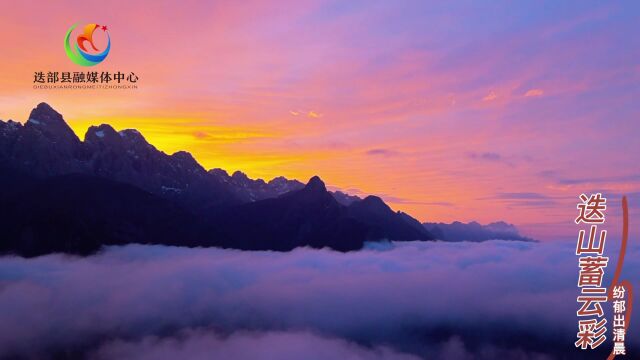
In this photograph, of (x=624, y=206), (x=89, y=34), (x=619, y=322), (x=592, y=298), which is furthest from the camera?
(x=89, y=34)

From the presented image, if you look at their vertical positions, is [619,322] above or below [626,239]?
below

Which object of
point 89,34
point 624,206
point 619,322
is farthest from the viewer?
point 89,34

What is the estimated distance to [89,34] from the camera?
11638cm

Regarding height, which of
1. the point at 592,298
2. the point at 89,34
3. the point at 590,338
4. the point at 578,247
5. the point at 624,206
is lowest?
the point at 590,338

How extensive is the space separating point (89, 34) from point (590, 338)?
108811 mm

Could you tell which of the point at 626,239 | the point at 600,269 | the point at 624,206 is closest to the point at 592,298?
the point at 600,269

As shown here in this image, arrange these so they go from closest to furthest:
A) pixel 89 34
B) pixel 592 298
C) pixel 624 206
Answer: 1. pixel 624 206
2. pixel 592 298
3. pixel 89 34

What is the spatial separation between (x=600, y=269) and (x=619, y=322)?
11.0 meters

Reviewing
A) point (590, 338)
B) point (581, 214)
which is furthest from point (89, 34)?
point (590, 338)

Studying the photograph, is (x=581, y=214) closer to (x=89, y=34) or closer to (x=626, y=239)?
(x=626, y=239)

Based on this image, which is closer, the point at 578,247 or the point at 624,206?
the point at 624,206

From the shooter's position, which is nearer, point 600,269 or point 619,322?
point 600,269

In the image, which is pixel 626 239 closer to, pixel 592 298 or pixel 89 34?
pixel 592 298

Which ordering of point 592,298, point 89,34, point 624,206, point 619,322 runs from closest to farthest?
point 624,206 < point 592,298 < point 619,322 < point 89,34
